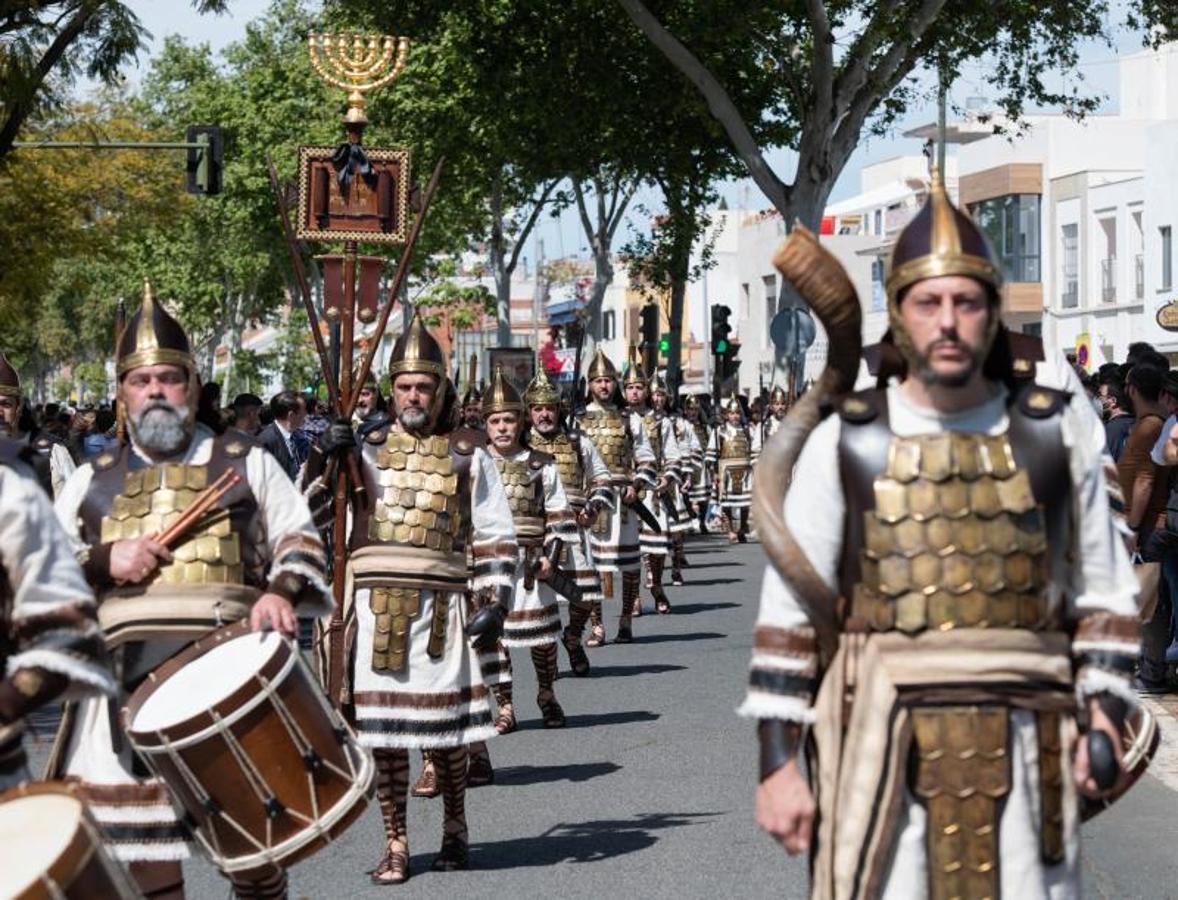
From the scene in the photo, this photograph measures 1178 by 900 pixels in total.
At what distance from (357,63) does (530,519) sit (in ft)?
10.1

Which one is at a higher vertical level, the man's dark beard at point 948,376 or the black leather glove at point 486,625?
the man's dark beard at point 948,376

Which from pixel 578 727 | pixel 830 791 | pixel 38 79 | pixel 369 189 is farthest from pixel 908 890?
pixel 38 79

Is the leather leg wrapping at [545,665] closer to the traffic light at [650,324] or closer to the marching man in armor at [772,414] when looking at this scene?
the marching man in armor at [772,414]

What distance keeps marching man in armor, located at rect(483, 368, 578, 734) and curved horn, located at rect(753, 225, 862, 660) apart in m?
8.59

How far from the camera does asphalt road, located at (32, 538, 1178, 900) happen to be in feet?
31.6

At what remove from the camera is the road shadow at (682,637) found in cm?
1962

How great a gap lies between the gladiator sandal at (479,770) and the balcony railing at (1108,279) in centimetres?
5204

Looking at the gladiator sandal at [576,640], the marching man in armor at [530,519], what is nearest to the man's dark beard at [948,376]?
the marching man in armor at [530,519]

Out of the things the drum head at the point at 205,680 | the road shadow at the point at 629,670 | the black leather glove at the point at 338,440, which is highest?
the black leather glove at the point at 338,440

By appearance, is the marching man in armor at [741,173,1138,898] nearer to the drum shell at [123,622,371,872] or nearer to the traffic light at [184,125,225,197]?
the drum shell at [123,622,371,872]

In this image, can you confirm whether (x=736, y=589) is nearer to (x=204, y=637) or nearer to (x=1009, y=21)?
(x=1009, y=21)

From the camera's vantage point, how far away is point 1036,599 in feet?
18.2

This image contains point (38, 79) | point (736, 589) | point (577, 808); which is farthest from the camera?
point (736, 589)

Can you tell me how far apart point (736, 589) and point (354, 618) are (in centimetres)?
1500
